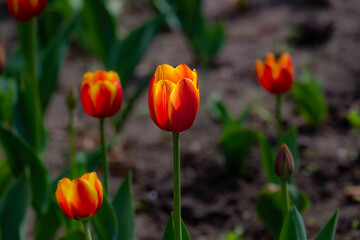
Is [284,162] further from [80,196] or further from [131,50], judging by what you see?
[131,50]

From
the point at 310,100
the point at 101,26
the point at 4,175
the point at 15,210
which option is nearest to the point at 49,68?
the point at 101,26

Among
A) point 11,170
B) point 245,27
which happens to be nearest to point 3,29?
point 245,27

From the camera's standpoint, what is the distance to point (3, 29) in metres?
3.95

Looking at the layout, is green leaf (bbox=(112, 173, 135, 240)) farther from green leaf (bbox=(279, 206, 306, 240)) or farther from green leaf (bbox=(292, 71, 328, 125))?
green leaf (bbox=(292, 71, 328, 125))

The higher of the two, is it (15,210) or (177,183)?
(177,183)

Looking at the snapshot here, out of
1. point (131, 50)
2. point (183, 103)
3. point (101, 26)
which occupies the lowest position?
point (183, 103)

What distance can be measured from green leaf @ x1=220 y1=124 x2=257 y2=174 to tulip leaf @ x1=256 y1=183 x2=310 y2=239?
31 cm

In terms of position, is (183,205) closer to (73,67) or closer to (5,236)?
(5,236)

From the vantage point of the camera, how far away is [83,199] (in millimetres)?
1122

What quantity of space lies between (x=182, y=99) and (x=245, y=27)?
2.90 metres

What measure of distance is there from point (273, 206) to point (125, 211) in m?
0.52

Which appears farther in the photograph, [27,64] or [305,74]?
[305,74]

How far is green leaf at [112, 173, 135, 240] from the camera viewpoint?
59.9 inches

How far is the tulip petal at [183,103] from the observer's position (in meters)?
1.04
